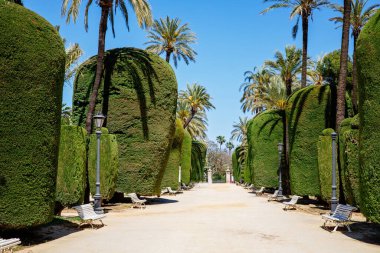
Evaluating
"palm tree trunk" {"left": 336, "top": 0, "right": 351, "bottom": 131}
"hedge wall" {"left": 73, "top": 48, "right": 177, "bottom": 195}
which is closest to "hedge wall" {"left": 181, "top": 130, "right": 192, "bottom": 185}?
"hedge wall" {"left": 73, "top": 48, "right": 177, "bottom": 195}

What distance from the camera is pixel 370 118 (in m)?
9.90

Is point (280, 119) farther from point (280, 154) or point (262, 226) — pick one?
point (262, 226)

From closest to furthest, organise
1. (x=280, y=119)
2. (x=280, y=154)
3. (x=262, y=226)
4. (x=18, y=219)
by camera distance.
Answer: (x=18, y=219) → (x=262, y=226) → (x=280, y=154) → (x=280, y=119)

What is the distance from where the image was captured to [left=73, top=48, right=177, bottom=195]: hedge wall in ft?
64.9

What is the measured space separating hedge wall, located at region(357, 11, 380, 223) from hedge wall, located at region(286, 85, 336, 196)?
9877 mm

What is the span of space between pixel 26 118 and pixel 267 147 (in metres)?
20.0

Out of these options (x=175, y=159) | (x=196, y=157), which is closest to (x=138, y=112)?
(x=175, y=159)

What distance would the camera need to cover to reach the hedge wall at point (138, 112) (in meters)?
19.8

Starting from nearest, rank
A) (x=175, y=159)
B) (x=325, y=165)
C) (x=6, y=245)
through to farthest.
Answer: (x=6, y=245) → (x=325, y=165) → (x=175, y=159)

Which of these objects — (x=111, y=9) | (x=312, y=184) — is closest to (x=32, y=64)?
(x=111, y=9)

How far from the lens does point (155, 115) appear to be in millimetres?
19969

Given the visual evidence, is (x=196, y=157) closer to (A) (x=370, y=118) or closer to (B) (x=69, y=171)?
(B) (x=69, y=171)

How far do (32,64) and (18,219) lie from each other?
10.8 feet

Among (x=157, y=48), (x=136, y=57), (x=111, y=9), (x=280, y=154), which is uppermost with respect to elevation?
(x=157, y=48)
